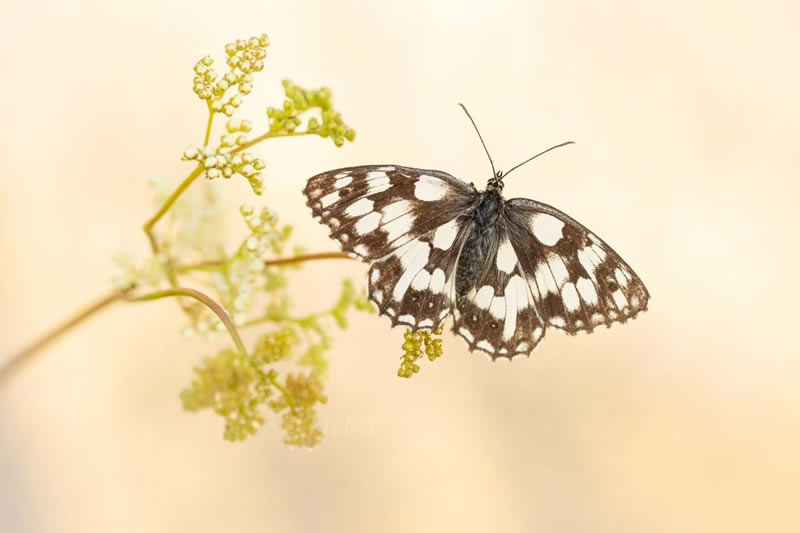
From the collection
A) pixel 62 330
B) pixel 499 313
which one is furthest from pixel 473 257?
pixel 62 330

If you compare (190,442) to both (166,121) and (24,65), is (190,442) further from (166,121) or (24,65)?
(24,65)

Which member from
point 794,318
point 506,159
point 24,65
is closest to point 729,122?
point 794,318

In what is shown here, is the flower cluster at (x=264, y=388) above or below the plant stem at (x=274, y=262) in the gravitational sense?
below

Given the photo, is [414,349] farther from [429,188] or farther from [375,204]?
[429,188]

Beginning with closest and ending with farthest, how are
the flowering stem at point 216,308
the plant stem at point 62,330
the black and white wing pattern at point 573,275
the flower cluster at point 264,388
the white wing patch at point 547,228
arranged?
1. the flowering stem at point 216,308
2. the plant stem at point 62,330
3. the flower cluster at point 264,388
4. the black and white wing pattern at point 573,275
5. the white wing patch at point 547,228

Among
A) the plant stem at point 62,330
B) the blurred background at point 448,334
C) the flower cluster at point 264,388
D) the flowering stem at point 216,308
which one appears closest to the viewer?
the flowering stem at point 216,308

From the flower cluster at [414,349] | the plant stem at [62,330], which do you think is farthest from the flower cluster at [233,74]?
the flower cluster at [414,349]

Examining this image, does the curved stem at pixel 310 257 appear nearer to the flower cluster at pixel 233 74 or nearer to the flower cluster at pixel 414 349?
→ the flower cluster at pixel 414 349
